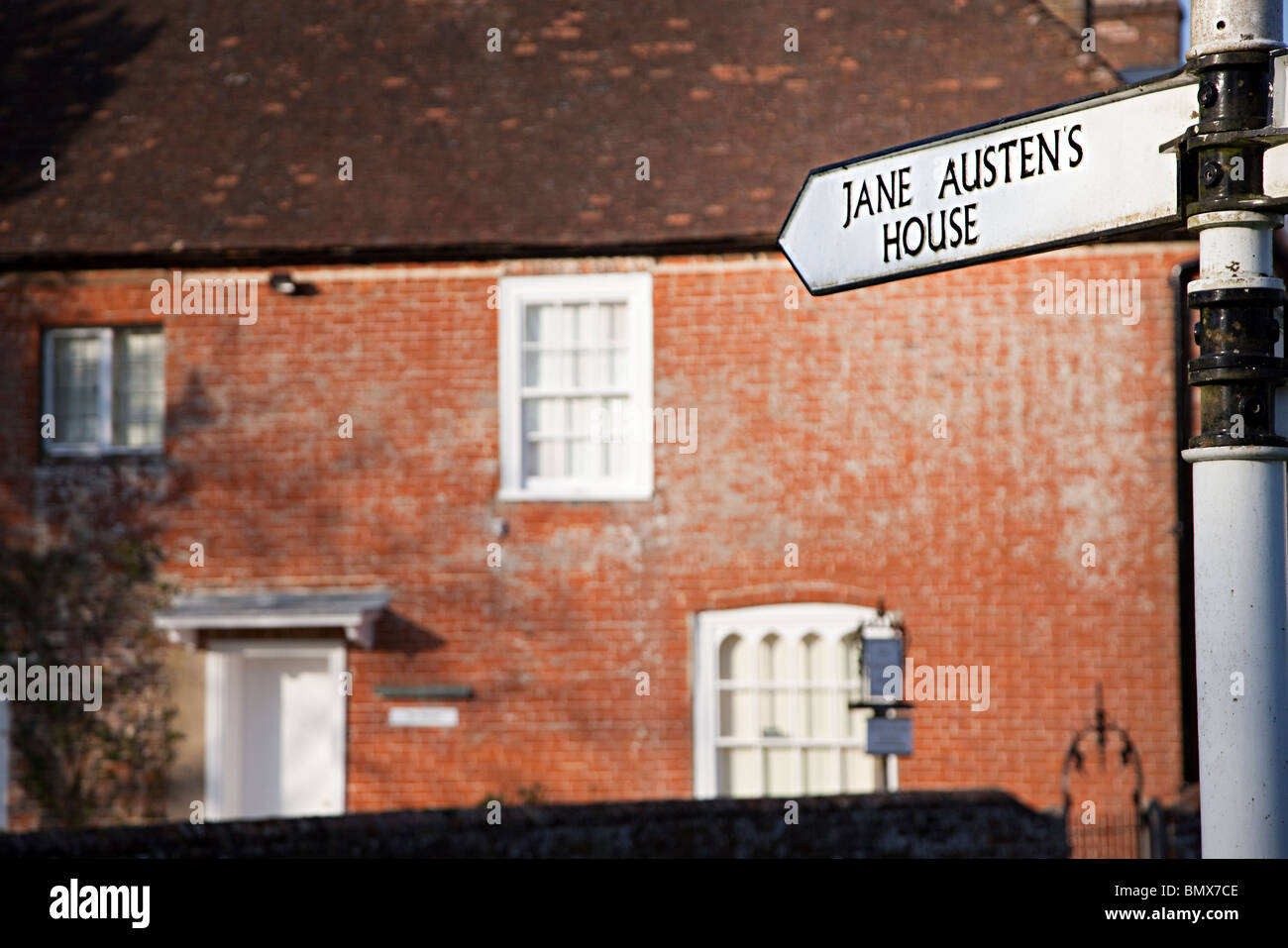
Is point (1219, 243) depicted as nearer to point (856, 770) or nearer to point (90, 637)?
point (856, 770)

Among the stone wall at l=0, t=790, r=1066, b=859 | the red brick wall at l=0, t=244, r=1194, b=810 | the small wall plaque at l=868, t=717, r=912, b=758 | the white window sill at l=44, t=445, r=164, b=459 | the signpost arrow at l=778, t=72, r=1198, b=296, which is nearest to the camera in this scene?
the signpost arrow at l=778, t=72, r=1198, b=296

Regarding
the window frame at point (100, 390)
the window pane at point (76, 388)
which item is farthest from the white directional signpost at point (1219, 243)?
the window pane at point (76, 388)

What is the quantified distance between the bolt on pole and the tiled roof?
9.49 m

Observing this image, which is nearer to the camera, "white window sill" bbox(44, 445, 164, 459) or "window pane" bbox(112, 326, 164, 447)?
"white window sill" bbox(44, 445, 164, 459)

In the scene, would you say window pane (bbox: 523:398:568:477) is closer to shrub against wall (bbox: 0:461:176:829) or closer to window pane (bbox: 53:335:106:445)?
shrub against wall (bbox: 0:461:176:829)

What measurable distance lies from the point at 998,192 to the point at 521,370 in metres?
9.53

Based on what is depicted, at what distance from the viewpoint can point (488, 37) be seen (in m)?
14.5

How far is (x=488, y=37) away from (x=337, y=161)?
199 centimetres

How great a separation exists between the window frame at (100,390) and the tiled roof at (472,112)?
28.2 inches

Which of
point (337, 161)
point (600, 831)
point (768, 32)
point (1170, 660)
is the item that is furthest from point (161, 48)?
point (1170, 660)

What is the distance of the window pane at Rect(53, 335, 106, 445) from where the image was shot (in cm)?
1352

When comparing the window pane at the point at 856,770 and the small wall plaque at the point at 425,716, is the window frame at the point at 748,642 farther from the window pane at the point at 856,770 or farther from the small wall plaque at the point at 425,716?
the small wall plaque at the point at 425,716

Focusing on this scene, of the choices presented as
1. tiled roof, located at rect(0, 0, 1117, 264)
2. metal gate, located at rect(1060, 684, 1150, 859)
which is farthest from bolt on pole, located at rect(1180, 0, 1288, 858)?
tiled roof, located at rect(0, 0, 1117, 264)

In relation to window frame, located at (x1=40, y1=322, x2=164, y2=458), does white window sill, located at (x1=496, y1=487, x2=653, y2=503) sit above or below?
below
